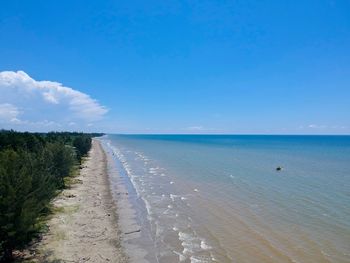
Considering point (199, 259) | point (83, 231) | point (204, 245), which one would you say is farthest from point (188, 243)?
point (83, 231)

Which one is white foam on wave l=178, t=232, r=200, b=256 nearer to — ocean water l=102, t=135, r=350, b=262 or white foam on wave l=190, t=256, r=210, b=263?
ocean water l=102, t=135, r=350, b=262

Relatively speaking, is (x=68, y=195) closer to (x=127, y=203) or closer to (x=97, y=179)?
(x=127, y=203)

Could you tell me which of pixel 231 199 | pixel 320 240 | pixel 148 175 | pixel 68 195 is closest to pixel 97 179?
pixel 148 175

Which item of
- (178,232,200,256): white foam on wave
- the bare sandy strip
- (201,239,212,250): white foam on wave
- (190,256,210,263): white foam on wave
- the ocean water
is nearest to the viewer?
(190,256,210,263): white foam on wave

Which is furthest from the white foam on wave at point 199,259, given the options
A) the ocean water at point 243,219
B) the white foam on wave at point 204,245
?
the white foam on wave at point 204,245

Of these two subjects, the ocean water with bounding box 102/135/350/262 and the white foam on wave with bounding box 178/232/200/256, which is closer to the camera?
the ocean water with bounding box 102/135/350/262

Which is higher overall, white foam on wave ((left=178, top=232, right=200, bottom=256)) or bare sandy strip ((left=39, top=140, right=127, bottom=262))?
bare sandy strip ((left=39, top=140, right=127, bottom=262))

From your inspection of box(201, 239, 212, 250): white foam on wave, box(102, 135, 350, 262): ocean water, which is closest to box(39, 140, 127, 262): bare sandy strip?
box(102, 135, 350, 262): ocean water

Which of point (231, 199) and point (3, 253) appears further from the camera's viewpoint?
point (231, 199)

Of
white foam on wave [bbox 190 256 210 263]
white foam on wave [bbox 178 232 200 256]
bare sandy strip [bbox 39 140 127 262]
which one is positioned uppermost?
bare sandy strip [bbox 39 140 127 262]
